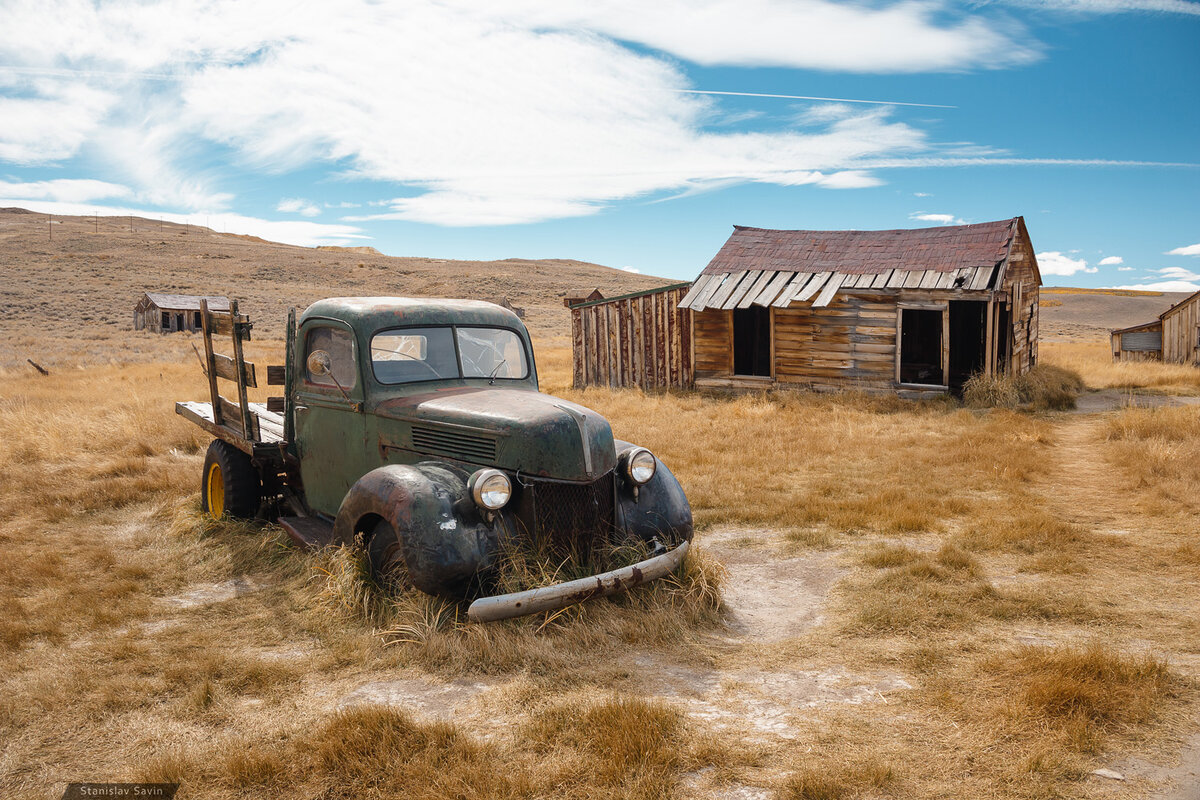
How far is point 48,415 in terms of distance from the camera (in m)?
12.0

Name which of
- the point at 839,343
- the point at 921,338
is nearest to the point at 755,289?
the point at 839,343

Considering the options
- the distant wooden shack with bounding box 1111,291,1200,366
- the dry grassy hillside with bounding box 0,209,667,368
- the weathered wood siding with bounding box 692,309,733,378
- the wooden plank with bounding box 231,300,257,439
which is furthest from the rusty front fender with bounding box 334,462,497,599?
the distant wooden shack with bounding box 1111,291,1200,366

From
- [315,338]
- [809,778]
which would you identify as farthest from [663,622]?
[315,338]

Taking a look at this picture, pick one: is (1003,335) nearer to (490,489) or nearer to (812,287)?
(812,287)

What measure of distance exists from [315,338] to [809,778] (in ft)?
15.4

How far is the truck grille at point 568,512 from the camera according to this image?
4.80 m

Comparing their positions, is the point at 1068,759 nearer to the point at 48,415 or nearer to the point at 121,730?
the point at 121,730

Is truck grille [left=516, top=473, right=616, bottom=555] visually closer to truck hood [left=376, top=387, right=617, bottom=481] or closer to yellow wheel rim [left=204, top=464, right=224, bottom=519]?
truck hood [left=376, top=387, right=617, bottom=481]

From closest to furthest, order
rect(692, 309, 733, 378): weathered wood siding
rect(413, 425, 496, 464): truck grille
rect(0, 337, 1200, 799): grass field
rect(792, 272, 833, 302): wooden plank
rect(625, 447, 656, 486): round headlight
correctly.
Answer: rect(0, 337, 1200, 799): grass field, rect(413, 425, 496, 464): truck grille, rect(625, 447, 656, 486): round headlight, rect(792, 272, 833, 302): wooden plank, rect(692, 309, 733, 378): weathered wood siding

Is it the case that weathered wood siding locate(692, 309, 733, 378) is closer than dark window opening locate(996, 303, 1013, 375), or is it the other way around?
dark window opening locate(996, 303, 1013, 375)

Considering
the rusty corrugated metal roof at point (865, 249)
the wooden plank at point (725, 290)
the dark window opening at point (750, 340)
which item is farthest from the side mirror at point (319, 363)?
the dark window opening at point (750, 340)

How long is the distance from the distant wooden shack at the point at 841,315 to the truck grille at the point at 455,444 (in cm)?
1264

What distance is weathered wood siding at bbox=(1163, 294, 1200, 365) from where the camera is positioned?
20.6m

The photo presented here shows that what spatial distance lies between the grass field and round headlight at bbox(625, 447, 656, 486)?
0.74 m
